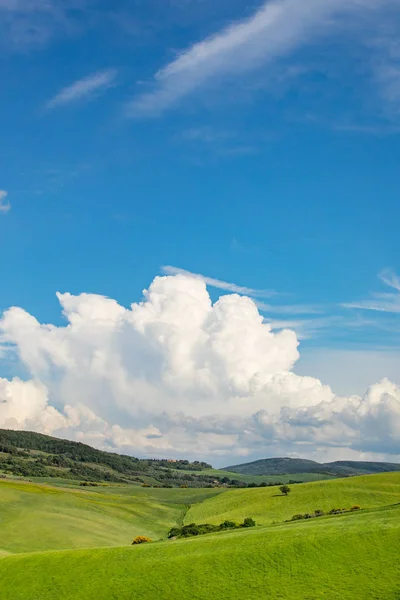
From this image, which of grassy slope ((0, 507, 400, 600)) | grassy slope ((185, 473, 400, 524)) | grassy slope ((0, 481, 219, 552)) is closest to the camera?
grassy slope ((0, 507, 400, 600))

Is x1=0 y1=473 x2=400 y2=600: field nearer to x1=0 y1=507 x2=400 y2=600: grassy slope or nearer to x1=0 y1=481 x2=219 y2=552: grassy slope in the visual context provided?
x1=0 y1=507 x2=400 y2=600: grassy slope

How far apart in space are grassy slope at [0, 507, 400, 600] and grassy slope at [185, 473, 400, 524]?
5435cm

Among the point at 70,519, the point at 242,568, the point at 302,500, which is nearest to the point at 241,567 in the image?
the point at 242,568

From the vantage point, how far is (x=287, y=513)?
10294cm

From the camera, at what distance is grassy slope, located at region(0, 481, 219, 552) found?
3189 inches

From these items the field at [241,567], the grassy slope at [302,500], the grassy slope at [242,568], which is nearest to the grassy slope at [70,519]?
the grassy slope at [302,500]

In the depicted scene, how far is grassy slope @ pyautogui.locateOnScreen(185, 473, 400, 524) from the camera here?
105 m

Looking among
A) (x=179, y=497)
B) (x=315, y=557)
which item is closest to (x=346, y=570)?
(x=315, y=557)

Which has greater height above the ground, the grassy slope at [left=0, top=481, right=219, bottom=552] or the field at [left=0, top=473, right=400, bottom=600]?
the field at [left=0, top=473, right=400, bottom=600]

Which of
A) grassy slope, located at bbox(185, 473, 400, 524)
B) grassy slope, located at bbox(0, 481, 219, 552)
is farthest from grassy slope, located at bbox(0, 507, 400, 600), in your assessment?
A: grassy slope, located at bbox(185, 473, 400, 524)

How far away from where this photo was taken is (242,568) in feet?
136

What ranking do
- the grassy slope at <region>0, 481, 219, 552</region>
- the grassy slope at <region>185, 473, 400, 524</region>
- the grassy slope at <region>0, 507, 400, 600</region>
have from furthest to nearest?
1. the grassy slope at <region>185, 473, 400, 524</region>
2. the grassy slope at <region>0, 481, 219, 552</region>
3. the grassy slope at <region>0, 507, 400, 600</region>

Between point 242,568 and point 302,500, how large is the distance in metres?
76.0

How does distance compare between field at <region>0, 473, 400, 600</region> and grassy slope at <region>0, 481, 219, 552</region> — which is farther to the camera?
grassy slope at <region>0, 481, 219, 552</region>
